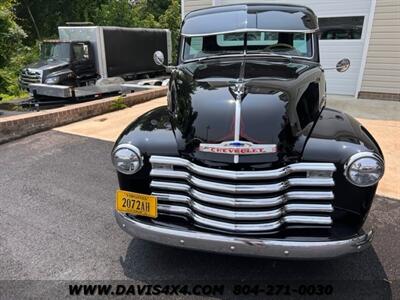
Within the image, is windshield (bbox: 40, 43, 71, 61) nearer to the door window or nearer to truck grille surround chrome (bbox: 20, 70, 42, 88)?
truck grille surround chrome (bbox: 20, 70, 42, 88)

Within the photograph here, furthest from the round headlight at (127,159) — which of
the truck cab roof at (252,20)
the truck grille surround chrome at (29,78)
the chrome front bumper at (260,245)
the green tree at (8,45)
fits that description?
the truck grille surround chrome at (29,78)

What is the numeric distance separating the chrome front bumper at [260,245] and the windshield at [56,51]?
36.2ft

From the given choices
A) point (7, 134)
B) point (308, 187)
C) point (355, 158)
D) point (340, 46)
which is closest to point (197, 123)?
point (308, 187)

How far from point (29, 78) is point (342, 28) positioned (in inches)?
386

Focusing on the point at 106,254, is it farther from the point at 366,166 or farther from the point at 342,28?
the point at 342,28

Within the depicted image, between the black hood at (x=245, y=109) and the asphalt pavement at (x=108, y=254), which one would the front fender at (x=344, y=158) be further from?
the asphalt pavement at (x=108, y=254)

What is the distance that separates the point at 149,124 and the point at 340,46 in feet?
25.0

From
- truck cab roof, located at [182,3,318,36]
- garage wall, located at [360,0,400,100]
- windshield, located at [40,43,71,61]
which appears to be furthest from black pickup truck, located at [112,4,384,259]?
windshield, located at [40,43,71,61]

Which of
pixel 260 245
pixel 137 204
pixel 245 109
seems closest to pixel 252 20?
pixel 245 109

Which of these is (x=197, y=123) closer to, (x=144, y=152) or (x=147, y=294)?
(x=144, y=152)

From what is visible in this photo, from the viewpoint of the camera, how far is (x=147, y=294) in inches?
96.6

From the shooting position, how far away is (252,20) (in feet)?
12.1

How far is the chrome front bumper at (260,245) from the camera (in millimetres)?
2141

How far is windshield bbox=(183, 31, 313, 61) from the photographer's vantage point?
142 inches
